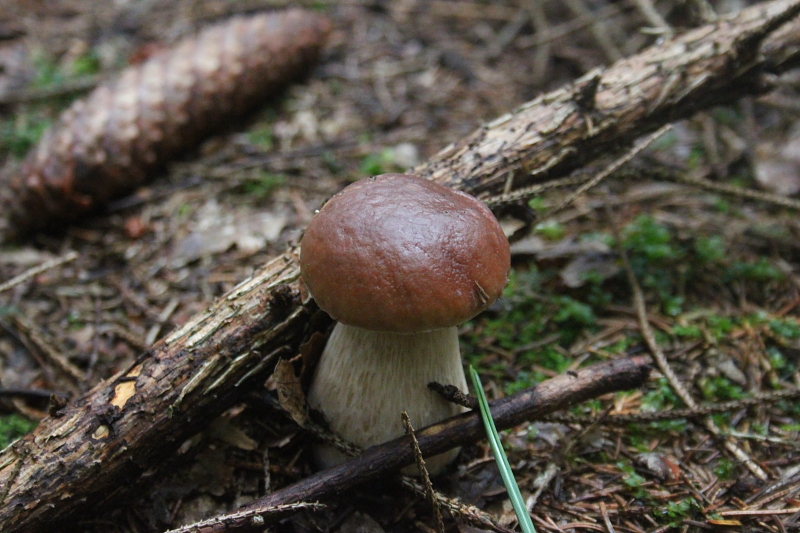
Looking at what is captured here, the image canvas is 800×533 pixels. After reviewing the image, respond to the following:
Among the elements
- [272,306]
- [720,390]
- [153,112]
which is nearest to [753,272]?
[720,390]

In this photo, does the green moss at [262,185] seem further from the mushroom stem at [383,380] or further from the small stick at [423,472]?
the small stick at [423,472]

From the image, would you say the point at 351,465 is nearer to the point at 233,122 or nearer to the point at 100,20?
the point at 233,122

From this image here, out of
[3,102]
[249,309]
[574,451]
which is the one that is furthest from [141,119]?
[574,451]

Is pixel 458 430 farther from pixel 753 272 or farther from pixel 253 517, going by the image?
pixel 753 272

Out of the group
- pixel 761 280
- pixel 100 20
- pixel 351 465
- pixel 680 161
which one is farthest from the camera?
pixel 100 20

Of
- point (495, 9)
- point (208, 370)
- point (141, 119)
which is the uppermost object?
point (141, 119)
